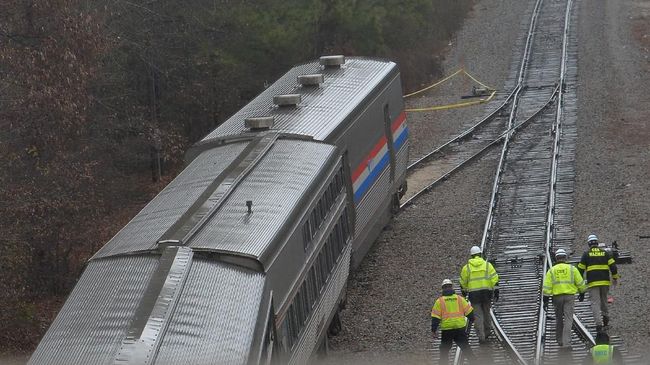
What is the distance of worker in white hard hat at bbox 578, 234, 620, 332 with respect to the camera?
15180mm

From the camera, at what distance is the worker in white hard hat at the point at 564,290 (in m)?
14.7

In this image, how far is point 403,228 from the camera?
21.9 metres

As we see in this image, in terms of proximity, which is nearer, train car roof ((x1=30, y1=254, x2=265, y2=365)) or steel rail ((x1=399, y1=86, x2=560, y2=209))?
train car roof ((x1=30, y1=254, x2=265, y2=365))

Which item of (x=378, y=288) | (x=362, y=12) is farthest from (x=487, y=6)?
(x=378, y=288)

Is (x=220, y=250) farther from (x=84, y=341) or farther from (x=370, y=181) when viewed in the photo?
(x=370, y=181)

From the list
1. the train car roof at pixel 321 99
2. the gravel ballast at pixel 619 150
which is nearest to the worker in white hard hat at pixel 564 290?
the gravel ballast at pixel 619 150

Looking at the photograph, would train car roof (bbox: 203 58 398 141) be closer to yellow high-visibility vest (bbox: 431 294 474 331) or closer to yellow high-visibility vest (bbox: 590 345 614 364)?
yellow high-visibility vest (bbox: 431 294 474 331)

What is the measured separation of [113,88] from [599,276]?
44.7ft

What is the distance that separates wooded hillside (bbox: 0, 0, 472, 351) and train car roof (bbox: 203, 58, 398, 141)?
2489mm

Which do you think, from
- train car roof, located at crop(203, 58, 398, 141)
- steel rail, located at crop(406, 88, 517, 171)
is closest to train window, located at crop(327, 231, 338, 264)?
train car roof, located at crop(203, 58, 398, 141)

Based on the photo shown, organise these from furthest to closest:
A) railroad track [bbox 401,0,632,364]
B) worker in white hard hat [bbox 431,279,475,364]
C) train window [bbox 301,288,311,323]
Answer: railroad track [bbox 401,0,632,364]
worker in white hard hat [bbox 431,279,475,364]
train window [bbox 301,288,311,323]

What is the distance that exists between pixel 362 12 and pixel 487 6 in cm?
1767

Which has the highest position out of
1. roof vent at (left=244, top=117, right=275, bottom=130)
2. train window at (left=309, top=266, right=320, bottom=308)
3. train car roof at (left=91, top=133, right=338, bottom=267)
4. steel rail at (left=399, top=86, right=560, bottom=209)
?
train car roof at (left=91, top=133, right=338, bottom=267)

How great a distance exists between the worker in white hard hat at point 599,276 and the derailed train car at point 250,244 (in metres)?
3.39
